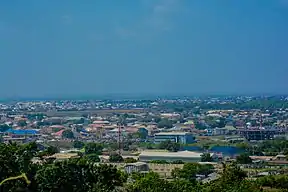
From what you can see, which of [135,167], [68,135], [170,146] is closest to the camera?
[135,167]

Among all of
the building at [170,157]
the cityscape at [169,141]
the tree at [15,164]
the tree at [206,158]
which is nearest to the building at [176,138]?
the cityscape at [169,141]

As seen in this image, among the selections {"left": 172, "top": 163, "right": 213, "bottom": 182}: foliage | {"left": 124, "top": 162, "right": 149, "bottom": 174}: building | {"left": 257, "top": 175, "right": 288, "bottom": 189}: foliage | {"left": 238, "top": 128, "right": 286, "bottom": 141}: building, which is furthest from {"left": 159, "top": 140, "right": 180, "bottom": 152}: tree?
{"left": 257, "top": 175, "right": 288, "bottom": 189}: foliage

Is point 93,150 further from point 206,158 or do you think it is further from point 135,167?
point 135,167

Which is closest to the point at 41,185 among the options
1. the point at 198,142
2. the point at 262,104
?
the point at 198,142

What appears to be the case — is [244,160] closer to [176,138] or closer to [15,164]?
[176,138]

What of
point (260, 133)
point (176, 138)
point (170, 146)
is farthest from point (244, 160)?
point (260, 133)

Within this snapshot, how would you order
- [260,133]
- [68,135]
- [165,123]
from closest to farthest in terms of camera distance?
[260,133] → [68,135] → [165,123]

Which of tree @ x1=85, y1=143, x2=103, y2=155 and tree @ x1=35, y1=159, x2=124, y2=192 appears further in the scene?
tree @ x1=85, y1=143, x2=103, y2=155

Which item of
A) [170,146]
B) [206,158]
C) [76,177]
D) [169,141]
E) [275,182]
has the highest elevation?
[76,177]

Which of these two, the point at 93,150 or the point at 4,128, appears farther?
the point at 4,128

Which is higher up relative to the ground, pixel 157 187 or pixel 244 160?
pixel 157 187

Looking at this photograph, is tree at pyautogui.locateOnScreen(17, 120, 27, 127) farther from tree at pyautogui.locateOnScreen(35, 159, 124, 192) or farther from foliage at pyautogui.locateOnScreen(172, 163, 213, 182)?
tree at pyautogui.locateOnScreen(35, 159, 124, 192)
